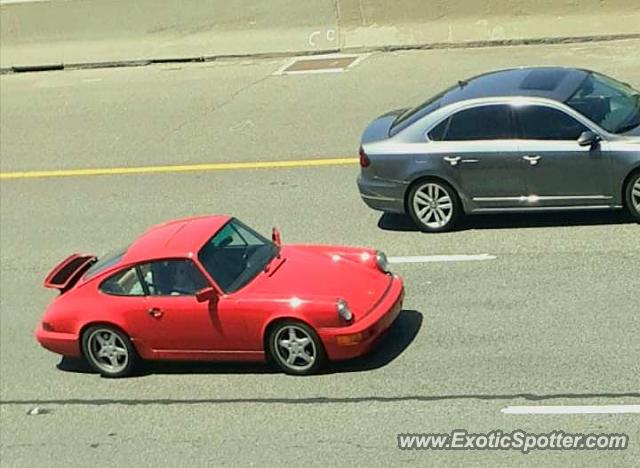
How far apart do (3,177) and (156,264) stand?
7.10 metres

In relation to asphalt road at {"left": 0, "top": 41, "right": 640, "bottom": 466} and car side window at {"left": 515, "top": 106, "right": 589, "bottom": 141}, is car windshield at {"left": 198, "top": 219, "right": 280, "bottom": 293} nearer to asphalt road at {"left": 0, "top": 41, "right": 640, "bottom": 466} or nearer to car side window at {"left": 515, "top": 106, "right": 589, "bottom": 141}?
asphalt road at {"left": 0, "top": 41, "right": 640, "bottom": 466}

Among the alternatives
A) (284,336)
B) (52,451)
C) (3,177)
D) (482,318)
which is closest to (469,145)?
(482,318)

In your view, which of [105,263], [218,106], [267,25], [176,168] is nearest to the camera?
[105,263]

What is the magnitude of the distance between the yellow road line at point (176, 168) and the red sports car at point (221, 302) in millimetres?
4309

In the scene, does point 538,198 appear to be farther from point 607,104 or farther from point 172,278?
point 172,278

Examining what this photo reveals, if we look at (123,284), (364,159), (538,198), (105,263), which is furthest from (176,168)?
(538,198)

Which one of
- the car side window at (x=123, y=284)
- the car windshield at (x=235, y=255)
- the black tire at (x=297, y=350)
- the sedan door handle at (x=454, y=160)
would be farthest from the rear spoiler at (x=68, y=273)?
the sedan door handle at (x=454, y=160)

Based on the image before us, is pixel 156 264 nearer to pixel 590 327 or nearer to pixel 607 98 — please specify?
pixel 590 327

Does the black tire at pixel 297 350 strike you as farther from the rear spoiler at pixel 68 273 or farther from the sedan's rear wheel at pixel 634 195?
the sedan's rear wheel at pixel 634 195

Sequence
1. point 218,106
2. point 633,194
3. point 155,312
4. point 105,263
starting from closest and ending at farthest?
point 155,312 < point 105,263 < point 633,194 < point 218,106

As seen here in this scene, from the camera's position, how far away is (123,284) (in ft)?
32.1

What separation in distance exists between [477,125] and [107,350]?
4.58 m

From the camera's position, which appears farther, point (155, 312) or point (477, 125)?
point (477, 125)

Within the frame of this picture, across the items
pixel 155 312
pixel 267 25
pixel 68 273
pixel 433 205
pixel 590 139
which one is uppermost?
pixel 267 25
